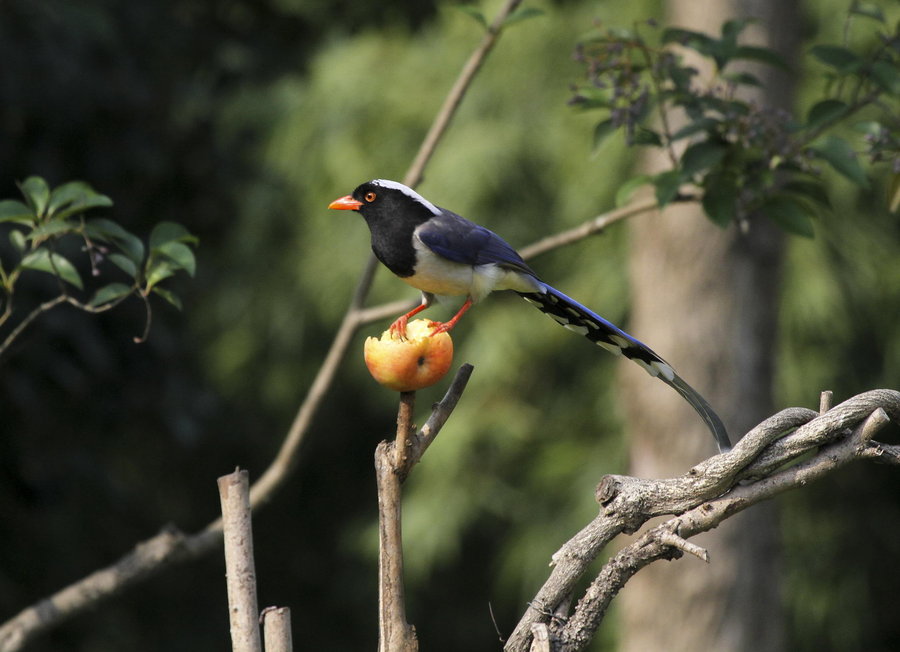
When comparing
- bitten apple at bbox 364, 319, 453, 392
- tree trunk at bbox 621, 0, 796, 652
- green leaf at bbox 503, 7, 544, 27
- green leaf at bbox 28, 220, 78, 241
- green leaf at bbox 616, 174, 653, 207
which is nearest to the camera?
bitten apple at bbox 364, 319, 453, 392

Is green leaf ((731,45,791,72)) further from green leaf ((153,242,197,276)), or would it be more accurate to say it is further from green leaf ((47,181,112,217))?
green leaf ((47,181,112,217))

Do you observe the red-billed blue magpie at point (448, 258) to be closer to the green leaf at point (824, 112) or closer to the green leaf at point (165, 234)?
the green leaf at point (165, 234)

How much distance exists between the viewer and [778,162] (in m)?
2.47

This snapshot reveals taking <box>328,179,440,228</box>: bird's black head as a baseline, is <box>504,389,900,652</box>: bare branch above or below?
below

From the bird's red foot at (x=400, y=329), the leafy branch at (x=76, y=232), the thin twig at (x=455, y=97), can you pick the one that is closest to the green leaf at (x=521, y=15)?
the thin twig at (x=455, y=97)

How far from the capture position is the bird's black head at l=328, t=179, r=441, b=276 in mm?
2225

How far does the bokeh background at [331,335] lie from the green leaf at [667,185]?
1.97m

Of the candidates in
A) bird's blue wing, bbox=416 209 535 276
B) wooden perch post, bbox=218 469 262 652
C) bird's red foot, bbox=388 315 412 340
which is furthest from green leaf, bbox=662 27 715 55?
wooden perch post, bbox=218 469 262 652

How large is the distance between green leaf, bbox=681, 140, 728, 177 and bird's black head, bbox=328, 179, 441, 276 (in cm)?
54

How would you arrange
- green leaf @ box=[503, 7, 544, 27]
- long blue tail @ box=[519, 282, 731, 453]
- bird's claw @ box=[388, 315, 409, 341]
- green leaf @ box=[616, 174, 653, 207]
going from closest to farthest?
bird's claw @ box=[388, 315, 409, 341]
long blue tail @ box=[519, 282, 731, 453]
green leaf @ box=[616, 174, 653, 207]
green leaf @ box=[503, 7, 544, 27]

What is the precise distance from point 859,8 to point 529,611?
1.79 metres

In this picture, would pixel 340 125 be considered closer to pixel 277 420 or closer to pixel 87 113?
pixel 277 420

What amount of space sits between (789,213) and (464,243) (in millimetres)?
733

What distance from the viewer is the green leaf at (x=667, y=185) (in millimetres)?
2422
